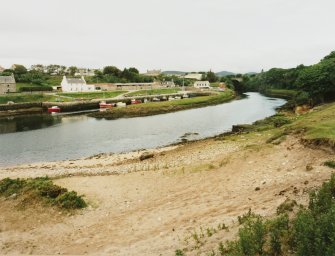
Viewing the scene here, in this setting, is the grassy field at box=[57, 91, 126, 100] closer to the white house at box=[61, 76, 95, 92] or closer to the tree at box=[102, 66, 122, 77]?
the white house at box=[61, 76, 95, 92]

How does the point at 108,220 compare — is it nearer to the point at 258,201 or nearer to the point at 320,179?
the point at 258,201

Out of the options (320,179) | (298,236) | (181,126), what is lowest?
(181,126)

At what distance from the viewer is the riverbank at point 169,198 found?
14.4 m

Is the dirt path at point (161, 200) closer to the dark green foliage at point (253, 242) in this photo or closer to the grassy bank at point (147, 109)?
the dark green foliage at point (253, 242)

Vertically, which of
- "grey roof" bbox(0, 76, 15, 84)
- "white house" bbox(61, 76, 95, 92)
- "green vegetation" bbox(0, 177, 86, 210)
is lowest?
"green vegetation" bbox(0, 177, 86, 210)

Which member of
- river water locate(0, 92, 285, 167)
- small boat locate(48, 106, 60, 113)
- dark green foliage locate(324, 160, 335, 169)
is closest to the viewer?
dark green foliage locate(324, 160, 335, 169)

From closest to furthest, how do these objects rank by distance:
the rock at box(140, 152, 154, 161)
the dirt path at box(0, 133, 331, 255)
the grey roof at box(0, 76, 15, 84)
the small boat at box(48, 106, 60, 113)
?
the dirt path at box(0, 133, 331, 255) < the rock at box(140, 152, 154, 161) < the small boat at box(48, 106, 60, 113) < the grey roof at box(0, 76, 15, 84)

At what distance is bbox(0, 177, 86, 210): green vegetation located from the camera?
18969 mm

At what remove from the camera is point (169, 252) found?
12.1 metres

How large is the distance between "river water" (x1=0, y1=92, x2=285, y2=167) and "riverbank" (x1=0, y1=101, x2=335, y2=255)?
400 inches

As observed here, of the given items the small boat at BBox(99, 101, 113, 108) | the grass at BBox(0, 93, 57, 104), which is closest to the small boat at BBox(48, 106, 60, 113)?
the grass at BBox(0, 93, 57, 104)

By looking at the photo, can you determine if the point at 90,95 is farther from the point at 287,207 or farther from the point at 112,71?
the point at 287,207

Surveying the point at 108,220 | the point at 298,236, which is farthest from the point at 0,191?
the point at 298,236

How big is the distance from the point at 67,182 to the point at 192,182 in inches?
400
